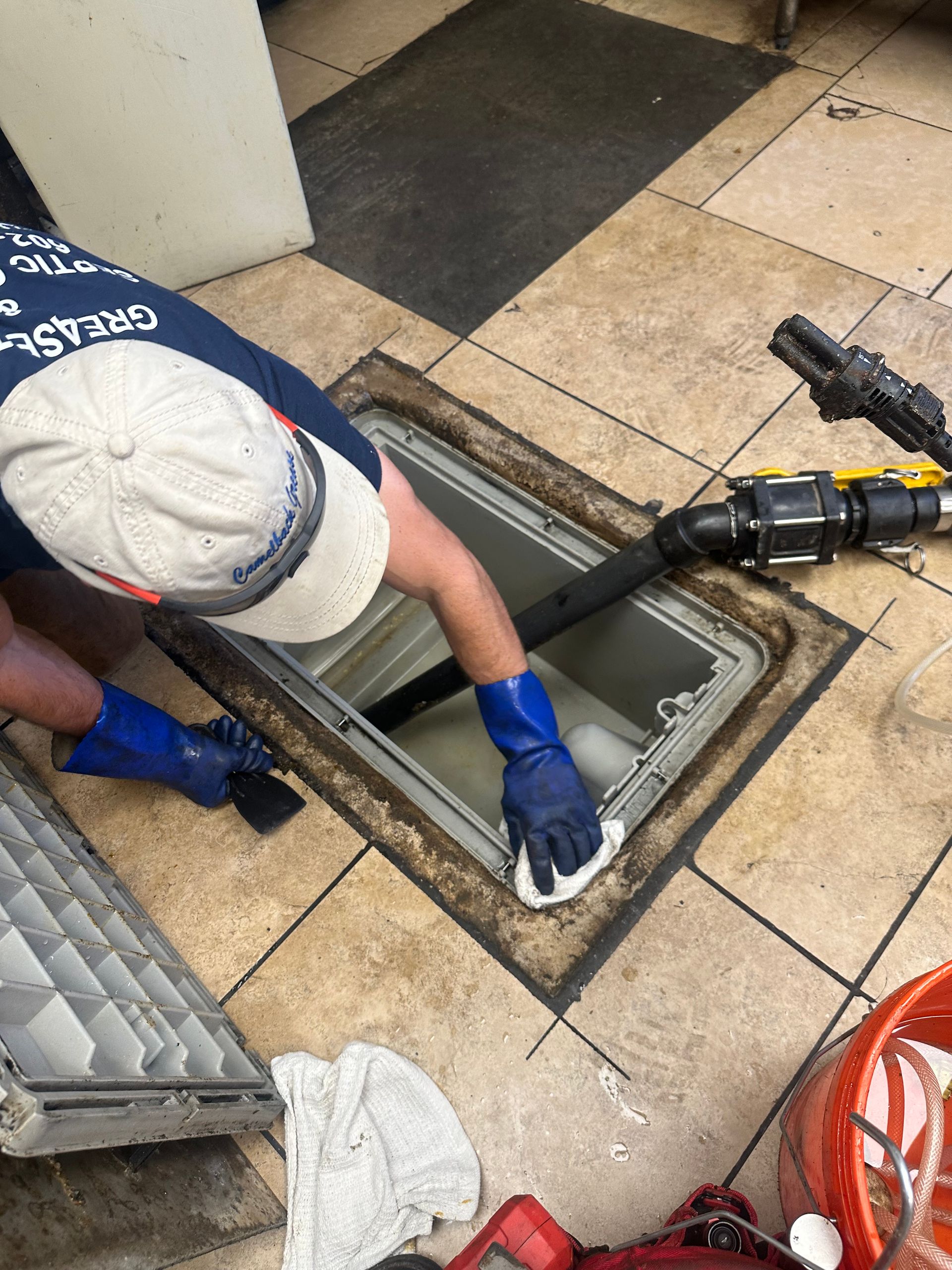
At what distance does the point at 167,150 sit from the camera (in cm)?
225

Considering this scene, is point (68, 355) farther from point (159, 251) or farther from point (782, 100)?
point (782, 100)

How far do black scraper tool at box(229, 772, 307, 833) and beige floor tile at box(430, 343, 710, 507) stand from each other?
1.05 meters

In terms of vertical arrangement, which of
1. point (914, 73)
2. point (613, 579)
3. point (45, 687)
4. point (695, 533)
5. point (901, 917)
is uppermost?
point (914, 73)

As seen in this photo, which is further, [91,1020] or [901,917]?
[901,917]

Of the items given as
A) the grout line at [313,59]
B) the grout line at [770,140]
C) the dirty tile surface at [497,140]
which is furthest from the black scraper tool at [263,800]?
the grout line at [313,59]

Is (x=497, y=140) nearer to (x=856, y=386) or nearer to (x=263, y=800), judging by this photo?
(x=856, y=386)

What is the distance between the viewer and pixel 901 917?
1.34 meters

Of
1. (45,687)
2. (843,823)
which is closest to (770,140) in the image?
(843,823)

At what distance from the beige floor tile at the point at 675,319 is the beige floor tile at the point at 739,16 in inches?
40.8

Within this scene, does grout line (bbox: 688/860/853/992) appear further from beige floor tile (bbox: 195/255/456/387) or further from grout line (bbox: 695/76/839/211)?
grout line (bbox: 695/76/839/211)

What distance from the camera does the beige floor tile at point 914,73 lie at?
2518 mm

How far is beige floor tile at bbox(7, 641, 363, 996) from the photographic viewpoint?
1.45 meters

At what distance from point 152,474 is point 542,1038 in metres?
1.07

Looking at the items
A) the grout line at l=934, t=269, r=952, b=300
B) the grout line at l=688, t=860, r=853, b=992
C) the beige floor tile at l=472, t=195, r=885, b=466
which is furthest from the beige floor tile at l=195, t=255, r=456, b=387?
the grout line at l=688, t=860, r=853, b=992
